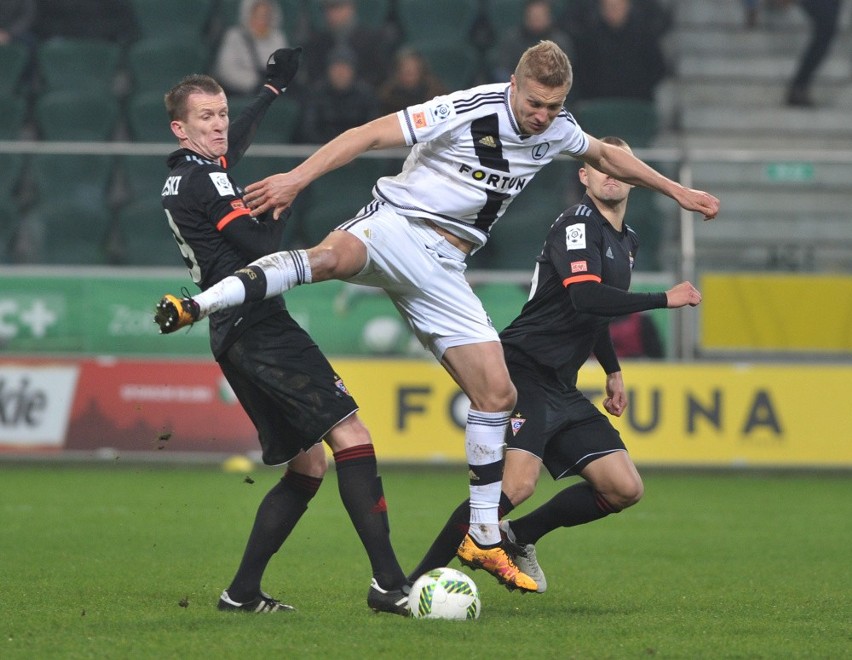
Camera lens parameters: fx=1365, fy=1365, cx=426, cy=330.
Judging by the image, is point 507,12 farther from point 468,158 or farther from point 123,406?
point 468,158

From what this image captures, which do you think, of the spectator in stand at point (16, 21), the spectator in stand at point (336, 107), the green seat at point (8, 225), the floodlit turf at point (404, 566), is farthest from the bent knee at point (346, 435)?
the spectator in stand at point (16, 21)

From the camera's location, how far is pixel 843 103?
56.9 feet

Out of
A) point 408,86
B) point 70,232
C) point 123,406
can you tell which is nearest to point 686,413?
point 408,86

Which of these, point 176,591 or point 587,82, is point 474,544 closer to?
point 176,591

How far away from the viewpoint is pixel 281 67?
20.7 feet

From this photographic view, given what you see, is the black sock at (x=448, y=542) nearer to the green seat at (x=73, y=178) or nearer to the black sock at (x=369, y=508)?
the black sock at (x=369, y=508)

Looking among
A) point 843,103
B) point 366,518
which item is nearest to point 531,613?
point 366,518

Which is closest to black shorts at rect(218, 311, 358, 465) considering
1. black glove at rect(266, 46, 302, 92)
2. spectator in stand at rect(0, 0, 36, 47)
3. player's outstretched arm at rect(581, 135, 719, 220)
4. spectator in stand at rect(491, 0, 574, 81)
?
black glove at rect(266, 46, 302, 92)

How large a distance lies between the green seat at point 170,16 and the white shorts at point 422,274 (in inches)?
437

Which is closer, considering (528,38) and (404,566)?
(404,566)

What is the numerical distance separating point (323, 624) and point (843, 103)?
45.7 ft

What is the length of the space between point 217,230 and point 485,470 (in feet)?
4.99

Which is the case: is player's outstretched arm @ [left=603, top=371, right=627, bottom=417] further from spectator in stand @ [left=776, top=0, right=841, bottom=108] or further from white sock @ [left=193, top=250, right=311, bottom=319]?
spectator in stand @ [left=776, top=0, right=841, bottom=108]

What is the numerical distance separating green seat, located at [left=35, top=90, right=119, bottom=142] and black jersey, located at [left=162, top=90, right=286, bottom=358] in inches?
378
